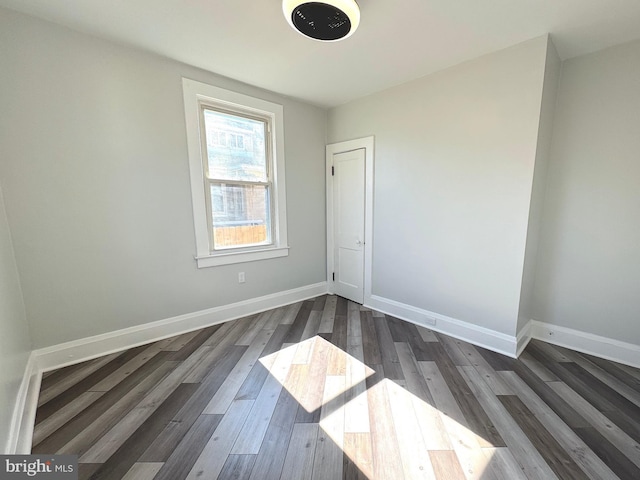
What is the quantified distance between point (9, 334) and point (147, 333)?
3.36 ft

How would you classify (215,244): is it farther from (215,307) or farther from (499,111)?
(499,111)

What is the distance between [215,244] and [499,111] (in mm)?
3003

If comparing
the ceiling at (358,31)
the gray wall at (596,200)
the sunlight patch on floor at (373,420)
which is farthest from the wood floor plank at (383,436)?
the ceiling at (358,31)

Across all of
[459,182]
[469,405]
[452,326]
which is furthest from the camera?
[452,326]

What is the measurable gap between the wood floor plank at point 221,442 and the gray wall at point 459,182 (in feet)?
6.74

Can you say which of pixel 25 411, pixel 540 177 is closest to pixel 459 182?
pixel 540 177

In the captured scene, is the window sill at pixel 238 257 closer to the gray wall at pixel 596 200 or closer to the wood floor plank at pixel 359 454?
the wood floor plank at pixel 359 454

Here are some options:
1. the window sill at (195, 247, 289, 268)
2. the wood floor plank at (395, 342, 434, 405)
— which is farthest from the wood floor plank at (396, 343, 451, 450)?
the window sill at (195, 247, 289, 268)

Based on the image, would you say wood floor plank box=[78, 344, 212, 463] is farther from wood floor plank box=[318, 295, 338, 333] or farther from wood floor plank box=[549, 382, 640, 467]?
wood floor plank box=[549, 382, 640, 467]

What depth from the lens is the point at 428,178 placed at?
2645mm

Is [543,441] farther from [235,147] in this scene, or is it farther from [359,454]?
[235,147]

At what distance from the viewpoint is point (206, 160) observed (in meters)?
2.65

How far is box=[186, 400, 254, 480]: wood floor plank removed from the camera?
129 cm

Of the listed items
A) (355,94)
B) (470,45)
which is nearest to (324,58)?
(355,94)
